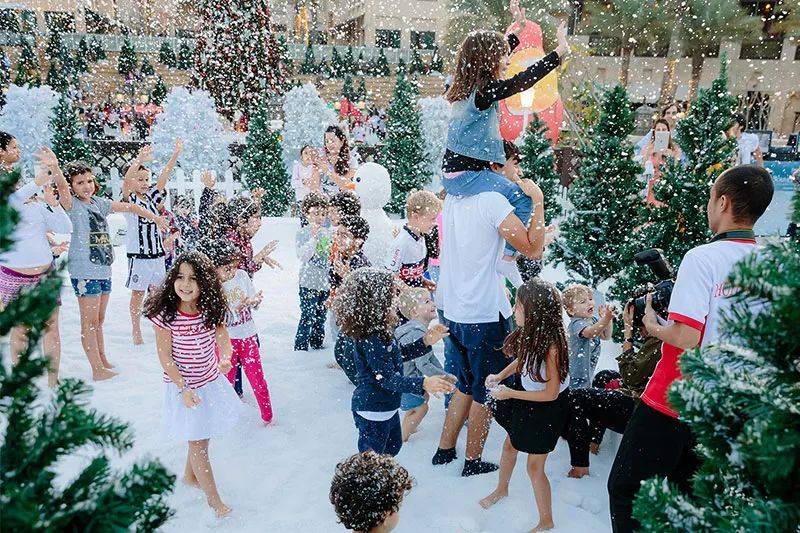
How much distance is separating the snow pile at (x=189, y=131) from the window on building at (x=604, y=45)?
2452cm

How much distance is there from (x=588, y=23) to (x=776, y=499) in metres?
32.9

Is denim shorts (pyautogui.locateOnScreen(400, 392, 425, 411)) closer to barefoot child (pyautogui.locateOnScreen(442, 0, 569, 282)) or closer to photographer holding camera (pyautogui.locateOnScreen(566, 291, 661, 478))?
photographer holding camera (pyautogui.locateOnScreen(566, 291, 661, 478))

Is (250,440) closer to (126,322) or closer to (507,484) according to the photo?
(507,484)

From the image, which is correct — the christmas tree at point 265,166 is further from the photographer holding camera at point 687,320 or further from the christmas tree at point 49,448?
the christmas tree at point 49,448

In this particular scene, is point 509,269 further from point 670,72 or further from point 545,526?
point 670,72

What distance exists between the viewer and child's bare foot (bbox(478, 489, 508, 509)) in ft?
10.7

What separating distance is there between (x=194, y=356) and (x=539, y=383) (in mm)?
1931

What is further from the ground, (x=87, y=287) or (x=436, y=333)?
(x=436, y=333)

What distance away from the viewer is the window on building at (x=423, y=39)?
123 feet

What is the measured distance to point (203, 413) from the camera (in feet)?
10.8

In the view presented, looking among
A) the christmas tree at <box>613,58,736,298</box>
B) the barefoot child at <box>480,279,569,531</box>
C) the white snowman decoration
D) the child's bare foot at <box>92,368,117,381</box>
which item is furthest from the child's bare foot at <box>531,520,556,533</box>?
the child's bare foot at <box>92,368,117,381</box>

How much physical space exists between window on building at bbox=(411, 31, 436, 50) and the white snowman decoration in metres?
33.9

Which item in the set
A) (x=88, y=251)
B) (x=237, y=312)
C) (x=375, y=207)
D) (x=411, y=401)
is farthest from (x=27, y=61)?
(x=411, y=401)

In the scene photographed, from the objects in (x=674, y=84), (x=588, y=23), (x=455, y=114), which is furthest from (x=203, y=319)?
(x=674, y=84)
